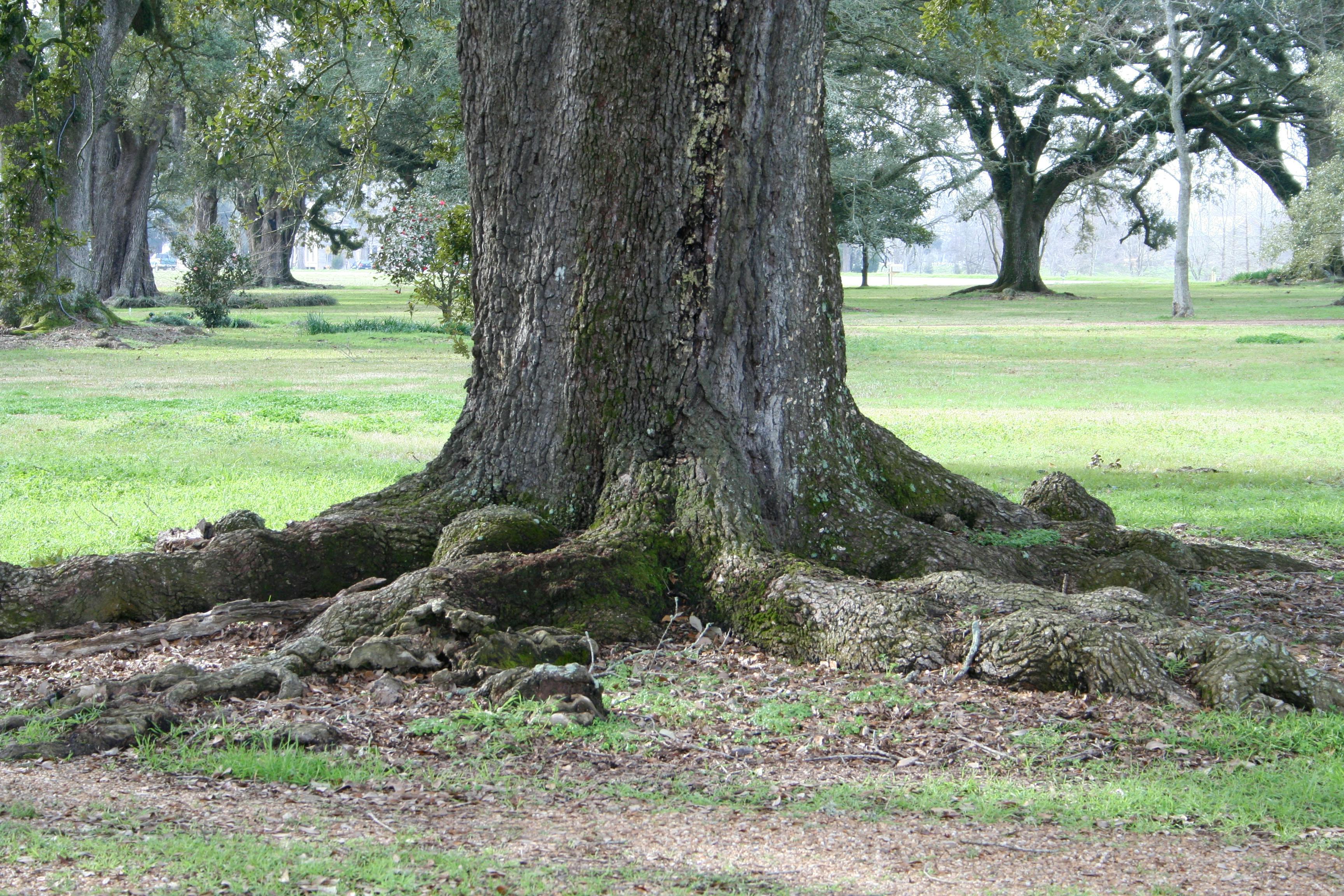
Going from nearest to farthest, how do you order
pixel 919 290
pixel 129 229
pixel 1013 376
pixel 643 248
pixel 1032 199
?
pixel 643 248 < pixel 1013 376 < pixel 129 229 < pixel 1032 199 < pixel 919 290

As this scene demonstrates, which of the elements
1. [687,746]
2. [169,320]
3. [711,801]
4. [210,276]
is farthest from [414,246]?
[711,801]

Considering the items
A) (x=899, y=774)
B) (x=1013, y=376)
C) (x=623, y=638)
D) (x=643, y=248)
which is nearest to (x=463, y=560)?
(x=623, y=638)

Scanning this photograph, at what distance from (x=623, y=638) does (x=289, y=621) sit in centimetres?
158

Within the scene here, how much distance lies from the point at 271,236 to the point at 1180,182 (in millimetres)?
44334

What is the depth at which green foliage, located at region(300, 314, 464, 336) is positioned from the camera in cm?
3055

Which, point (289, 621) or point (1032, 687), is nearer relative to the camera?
point (1032, 687)

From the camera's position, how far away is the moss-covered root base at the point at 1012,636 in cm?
480

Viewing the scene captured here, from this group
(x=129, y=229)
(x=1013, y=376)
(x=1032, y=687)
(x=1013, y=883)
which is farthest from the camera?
(x=129, y=229)

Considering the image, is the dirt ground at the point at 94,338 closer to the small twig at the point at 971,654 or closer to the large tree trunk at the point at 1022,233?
the small twig at the point at 971,654

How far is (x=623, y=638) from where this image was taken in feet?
18.7

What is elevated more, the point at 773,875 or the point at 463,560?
the point at 463,560

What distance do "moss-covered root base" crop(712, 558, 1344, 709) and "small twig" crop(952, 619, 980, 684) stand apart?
0.02 m

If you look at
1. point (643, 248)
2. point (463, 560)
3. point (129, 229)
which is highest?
point (129, 229)

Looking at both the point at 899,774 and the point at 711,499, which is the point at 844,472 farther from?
the point at 899,774
